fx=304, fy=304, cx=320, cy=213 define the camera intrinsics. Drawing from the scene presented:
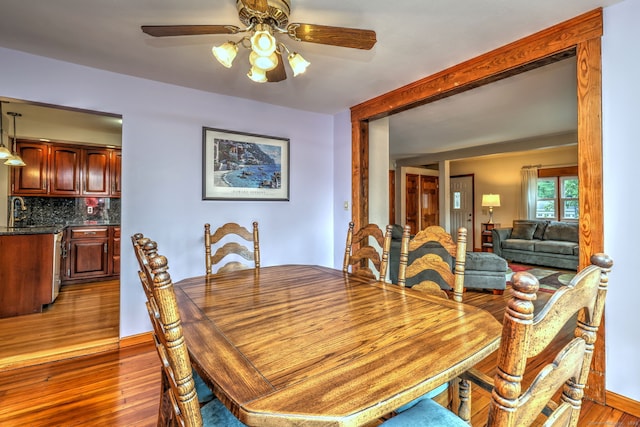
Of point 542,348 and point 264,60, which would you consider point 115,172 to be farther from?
point 542,348

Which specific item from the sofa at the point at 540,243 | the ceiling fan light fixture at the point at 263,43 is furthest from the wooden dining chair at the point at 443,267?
the sofa at the point at 540,243

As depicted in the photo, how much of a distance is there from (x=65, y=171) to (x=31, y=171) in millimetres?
373

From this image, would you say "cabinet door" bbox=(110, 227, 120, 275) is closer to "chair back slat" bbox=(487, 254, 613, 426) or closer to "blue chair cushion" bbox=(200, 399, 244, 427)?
"blue chair cushion" bbox=(200, 399, 244, 427)

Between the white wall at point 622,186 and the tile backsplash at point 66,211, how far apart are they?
5804 millimetres

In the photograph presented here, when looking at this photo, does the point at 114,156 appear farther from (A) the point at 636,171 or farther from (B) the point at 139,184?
(A) the point at 636,171

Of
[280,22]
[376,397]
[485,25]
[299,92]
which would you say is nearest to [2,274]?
[299,92]

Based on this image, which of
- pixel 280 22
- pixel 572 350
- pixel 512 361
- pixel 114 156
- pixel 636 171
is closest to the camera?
pixel 512 361

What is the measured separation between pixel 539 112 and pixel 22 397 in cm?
557

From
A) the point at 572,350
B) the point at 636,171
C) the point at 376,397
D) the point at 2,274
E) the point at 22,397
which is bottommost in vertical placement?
the point at 22,397

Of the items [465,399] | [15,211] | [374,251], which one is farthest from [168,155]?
[15,211]

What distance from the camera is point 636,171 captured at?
5.58 ft

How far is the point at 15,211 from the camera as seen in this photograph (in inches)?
172

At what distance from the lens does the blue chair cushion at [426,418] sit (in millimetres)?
972

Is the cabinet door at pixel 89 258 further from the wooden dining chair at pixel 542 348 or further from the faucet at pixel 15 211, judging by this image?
the wooden dining chair at pixel 542 348
